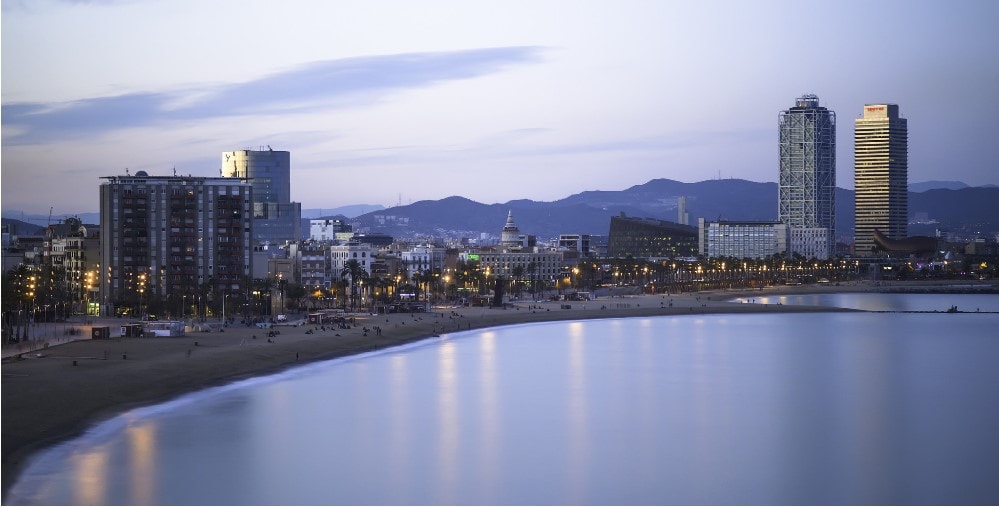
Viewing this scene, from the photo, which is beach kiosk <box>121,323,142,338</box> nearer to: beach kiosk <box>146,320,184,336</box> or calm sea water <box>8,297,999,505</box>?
beach kiosk <box>146,320,184,336</box>

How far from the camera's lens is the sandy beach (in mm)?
35688

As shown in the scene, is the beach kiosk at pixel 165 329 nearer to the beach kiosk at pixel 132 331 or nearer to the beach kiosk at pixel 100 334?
the beach kiosk at pixel 132 331

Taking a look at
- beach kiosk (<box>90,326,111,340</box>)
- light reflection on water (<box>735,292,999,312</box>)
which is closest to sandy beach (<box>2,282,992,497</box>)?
beach kiosk (<box>90,326,111,340</box>)

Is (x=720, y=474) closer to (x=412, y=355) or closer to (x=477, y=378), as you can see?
(x=477, y=378)

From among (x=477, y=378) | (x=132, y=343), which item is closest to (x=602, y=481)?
(x=477, y=378)

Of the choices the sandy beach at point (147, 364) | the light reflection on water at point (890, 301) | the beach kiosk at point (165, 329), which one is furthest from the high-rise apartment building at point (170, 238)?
the light reflection on water at point (890, 301)

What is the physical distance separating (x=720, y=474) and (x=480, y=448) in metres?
7.33

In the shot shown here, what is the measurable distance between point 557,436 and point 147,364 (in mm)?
17960

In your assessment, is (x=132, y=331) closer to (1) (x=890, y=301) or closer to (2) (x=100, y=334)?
(2) (x=100, y=334)

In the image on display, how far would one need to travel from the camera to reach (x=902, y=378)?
185ft

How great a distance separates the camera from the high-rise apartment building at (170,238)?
91.1 metres

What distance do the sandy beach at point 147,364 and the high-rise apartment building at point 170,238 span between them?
12.7m

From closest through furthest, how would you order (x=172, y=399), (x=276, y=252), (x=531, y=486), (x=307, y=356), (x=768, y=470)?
(x=531, y=486)
(x=768, y=470)
(x=172, y=399)
(x=307, y=356)
(x=276, y=252)

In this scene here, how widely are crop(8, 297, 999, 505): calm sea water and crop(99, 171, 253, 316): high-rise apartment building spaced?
110 feet
